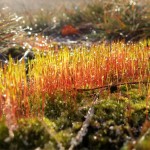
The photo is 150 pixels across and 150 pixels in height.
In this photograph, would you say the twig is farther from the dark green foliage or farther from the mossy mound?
the dark green foliage

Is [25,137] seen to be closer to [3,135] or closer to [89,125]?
[3,135]

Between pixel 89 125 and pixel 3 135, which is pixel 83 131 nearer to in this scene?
pixel 89 125

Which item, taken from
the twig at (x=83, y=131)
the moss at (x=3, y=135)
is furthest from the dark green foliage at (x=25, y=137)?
the twig at (x=83, y=131)

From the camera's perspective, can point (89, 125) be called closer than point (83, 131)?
No

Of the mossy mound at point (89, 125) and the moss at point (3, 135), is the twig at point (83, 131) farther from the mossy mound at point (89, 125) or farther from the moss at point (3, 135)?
the moss at point (3, 135)

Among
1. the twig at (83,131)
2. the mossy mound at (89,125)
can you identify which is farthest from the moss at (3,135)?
the twig at (83,131)

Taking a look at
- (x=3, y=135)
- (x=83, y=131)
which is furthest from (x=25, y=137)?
(x=83, y=131)

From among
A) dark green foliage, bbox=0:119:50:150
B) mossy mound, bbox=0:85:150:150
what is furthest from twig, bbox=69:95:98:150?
dark green foliage, bbox=0:119:50:150

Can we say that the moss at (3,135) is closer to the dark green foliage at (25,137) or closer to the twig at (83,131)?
the dark green foliage at (25,137)

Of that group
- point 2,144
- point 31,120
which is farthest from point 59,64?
point 2,144

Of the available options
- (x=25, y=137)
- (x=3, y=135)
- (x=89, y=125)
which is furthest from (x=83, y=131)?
(x=3, y=135)

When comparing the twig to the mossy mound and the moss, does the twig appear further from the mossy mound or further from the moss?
the moss

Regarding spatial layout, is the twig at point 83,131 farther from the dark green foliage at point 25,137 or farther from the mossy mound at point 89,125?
the dark green foliage at point 25,137
